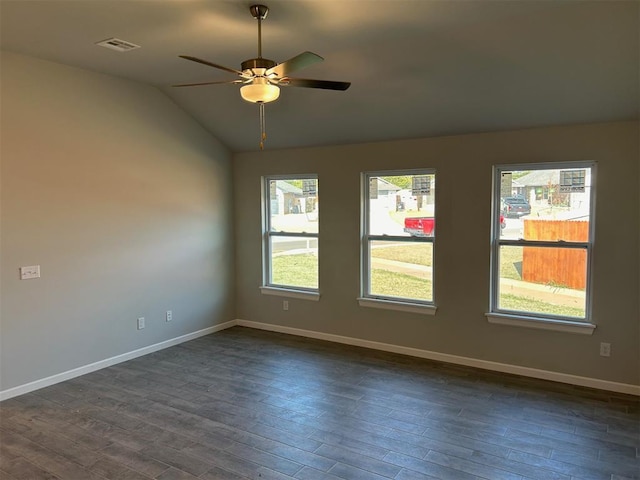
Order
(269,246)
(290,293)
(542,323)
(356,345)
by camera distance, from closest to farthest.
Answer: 1. (542,323)
2. (356,345)
3. (290,293)
4. (269,246)

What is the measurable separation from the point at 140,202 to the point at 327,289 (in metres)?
2.30

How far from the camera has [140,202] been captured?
4703mm

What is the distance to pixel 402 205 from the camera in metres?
4.82

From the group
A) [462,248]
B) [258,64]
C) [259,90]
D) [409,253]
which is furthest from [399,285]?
[258,64]

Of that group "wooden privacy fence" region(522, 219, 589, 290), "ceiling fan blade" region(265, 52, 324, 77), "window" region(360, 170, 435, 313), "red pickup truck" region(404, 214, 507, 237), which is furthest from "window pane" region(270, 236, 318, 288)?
"ceiling fan blade" region(265, 52, 324, 77)

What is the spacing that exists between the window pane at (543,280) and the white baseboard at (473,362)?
1.81 feet

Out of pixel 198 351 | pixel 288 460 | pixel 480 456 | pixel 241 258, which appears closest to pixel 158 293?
pixel 198 351

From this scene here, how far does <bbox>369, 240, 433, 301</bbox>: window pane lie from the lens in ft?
15.5

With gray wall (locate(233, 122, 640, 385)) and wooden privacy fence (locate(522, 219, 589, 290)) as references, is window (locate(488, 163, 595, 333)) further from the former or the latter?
gray wall (locate(233, 122, 640, 385))

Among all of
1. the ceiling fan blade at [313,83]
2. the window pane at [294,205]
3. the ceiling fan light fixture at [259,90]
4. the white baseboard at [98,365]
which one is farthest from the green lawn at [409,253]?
the ceiling fan light fixture at [259,90]

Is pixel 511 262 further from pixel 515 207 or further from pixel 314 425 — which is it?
pixel 314 425

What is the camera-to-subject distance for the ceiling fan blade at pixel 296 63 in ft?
7.64

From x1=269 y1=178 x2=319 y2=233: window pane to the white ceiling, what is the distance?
42.2 inches

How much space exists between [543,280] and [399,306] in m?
1.43
